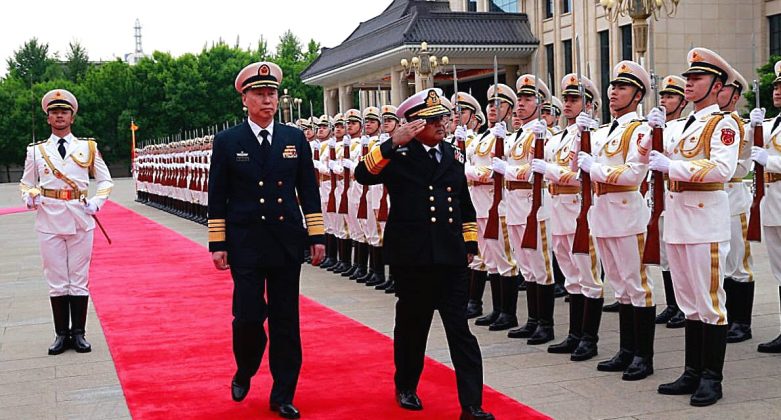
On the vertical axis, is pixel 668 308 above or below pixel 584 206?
below

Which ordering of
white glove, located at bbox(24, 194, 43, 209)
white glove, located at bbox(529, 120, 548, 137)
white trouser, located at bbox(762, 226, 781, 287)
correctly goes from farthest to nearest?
white glove, located at bbox(24, 194, 43, 209), white glove, located at bbox(529, 120, 548, 137), white trouser, located at bbox(762, 226, 781, 287)

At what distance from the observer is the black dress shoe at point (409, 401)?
17.3 feet

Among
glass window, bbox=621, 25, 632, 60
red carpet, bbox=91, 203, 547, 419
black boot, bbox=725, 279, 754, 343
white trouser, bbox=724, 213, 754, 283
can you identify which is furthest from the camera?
glass window, bbox=621, 25, 632, 60

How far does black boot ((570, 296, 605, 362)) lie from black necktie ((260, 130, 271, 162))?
2.51 metres

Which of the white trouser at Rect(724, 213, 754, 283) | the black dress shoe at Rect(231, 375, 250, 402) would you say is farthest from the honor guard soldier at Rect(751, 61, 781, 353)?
the black dress shoe at Rect(231, 375, 250, 402)

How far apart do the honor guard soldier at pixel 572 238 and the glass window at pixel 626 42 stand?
23.3 meters

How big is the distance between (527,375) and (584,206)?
3.73 ft

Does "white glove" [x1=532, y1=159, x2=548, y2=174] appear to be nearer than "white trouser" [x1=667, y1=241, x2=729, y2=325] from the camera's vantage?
No

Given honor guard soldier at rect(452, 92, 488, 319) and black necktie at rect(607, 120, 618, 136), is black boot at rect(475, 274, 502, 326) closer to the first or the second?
honor guard soldier at rect(452, 92, 488, 319)

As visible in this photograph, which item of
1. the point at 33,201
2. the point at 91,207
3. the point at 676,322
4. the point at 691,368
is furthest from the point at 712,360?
the point at 33,201

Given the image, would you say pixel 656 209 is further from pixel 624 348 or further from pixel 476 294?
pixel 476 294

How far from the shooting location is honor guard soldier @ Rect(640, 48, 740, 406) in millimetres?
5355

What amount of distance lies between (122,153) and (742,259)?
61.7 m

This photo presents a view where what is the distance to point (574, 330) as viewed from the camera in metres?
6.73
